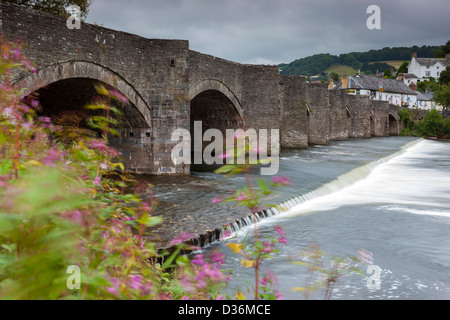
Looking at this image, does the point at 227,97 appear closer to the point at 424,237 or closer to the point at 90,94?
the point at 90,94

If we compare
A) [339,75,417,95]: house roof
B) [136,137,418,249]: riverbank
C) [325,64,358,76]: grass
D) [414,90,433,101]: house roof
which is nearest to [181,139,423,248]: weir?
[136,137,418,249]: riverbank

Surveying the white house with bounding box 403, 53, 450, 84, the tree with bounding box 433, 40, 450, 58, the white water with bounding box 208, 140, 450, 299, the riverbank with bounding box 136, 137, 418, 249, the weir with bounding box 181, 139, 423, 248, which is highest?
the tree with bounding box 433, 40, 450, 58

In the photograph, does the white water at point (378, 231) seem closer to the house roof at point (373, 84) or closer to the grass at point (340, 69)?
the house roof at point (373, 84)

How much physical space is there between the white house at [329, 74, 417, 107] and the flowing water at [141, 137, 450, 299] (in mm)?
49339

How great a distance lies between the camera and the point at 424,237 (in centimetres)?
772

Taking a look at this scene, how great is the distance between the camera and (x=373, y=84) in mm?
67375

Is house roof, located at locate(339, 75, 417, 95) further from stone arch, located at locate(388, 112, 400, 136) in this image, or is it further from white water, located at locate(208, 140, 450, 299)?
white water, located at locate(208, 140, 450, 299)

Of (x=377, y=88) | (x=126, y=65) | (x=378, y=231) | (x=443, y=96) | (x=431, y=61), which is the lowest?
(x=378, y=231)

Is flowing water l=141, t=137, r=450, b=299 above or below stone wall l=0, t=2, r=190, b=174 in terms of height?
below

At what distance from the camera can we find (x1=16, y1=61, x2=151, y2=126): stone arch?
841 centimetres

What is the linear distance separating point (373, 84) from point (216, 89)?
186 ft

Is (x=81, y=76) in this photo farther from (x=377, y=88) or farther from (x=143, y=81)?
(x=377, y=88)

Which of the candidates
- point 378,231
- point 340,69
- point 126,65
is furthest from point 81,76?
point 340,69

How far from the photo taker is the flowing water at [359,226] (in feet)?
18.1
